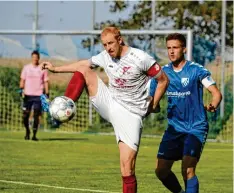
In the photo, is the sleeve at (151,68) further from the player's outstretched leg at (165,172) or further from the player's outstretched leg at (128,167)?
the player's outstretched leg at (165,172)

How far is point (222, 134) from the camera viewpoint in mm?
26297

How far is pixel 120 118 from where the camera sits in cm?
1003

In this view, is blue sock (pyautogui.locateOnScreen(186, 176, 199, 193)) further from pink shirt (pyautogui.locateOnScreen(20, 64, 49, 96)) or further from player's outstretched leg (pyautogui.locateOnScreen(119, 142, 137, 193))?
pink shirt (pyautogui.locateOnScreen(20, 64, 49, 96))

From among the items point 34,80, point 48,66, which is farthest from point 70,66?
point 34,80

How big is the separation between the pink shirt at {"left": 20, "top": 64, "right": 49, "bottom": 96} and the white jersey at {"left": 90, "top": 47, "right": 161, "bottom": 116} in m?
12.0

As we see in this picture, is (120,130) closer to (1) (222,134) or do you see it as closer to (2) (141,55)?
(2) (141,55)

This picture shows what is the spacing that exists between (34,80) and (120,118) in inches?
482

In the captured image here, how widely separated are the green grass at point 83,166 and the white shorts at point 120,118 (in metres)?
2.12

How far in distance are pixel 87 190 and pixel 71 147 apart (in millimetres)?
8461

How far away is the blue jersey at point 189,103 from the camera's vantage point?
10501mm

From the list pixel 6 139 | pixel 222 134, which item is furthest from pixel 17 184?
pixel 222 134

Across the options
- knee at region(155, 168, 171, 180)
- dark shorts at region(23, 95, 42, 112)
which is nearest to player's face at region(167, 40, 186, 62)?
knee at region(155, 168, 171, 180)

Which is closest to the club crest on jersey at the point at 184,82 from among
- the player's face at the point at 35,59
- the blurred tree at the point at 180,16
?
the player's face at the point at 35,59

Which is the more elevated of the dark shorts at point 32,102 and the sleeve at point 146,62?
the sleeve at point 146,62
